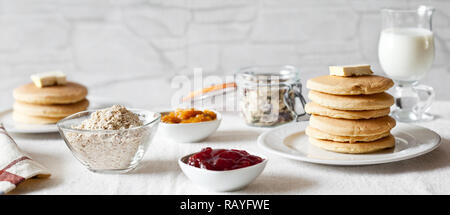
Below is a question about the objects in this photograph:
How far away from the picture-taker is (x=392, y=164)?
1463mm

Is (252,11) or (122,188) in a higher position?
(252,11)

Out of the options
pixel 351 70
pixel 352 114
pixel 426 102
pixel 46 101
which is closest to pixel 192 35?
pixel 46 101

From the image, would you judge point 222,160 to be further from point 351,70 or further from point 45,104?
point 45,104

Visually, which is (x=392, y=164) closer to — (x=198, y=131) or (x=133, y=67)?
(x=198, y=131)

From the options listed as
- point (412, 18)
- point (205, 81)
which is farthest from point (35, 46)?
point (412, 18)

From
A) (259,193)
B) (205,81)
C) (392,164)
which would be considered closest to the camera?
(259,193)

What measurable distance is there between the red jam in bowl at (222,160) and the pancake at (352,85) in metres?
0.32

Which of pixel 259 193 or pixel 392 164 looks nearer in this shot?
pixel 259 193

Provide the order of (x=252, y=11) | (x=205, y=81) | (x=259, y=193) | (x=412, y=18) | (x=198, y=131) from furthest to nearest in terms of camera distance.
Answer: (x=252, y=11)
(x=205, y=81)
(x=412, y=18)
(x=198, y=131)
(x=259, y=193)

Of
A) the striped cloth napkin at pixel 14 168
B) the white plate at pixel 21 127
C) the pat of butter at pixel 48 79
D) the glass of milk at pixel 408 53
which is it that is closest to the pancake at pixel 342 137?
the glass of milk at pixel 408 53

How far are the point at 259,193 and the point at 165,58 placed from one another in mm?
2472

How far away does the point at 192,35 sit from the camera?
3.54 m

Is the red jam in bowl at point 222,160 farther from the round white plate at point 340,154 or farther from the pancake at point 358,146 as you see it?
the pancake at point 358,146

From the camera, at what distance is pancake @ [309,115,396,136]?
1453mm
